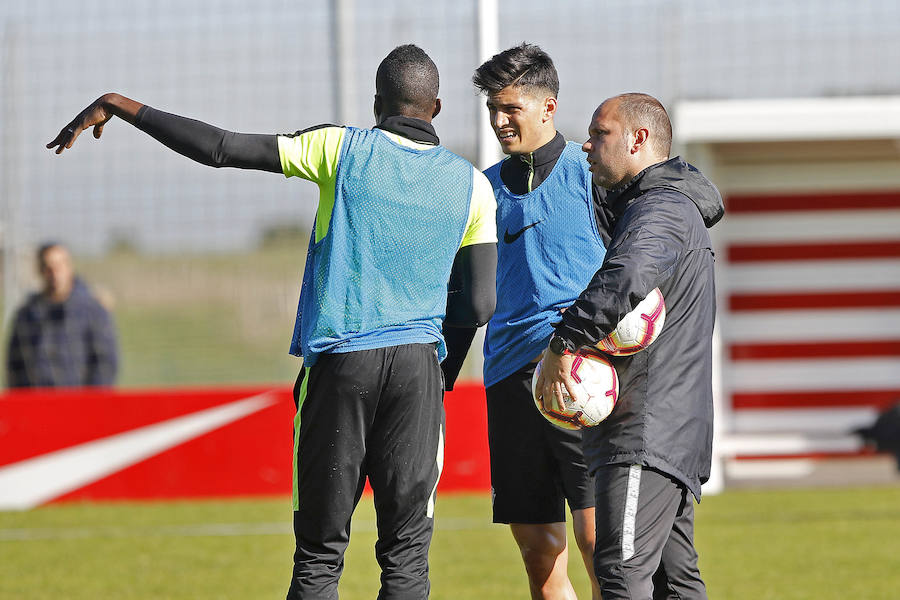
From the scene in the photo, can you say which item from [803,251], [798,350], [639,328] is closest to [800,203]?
[803,251]

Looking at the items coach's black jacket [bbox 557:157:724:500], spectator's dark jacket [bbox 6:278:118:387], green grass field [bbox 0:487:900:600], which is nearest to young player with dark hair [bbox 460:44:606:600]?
coach's black jacket [bbox 557:157:724:500]

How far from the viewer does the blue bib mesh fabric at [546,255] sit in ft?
15.4

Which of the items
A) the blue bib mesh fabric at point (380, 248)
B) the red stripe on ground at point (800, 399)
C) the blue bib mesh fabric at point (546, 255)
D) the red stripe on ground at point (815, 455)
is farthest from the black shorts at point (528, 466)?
the red stripe on ground at point (800, 399)

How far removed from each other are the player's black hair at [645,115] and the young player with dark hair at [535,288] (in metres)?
0.67

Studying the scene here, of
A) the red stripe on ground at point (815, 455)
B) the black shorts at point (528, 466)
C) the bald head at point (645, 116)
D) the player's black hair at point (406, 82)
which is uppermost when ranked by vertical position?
the player's black hair at point (406, 82)

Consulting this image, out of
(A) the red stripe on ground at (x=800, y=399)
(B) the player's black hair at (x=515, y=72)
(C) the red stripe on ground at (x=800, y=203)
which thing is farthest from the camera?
(A) the red stripe on ground at (x=800, y=399)

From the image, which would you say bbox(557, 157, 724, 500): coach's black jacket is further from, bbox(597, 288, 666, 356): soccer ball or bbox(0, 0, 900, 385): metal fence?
bbox(0, 0, 900, 385): metal fence

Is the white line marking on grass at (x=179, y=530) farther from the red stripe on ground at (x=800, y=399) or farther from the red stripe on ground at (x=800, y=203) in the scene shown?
the red stripe on ground at (x=800, y=203)

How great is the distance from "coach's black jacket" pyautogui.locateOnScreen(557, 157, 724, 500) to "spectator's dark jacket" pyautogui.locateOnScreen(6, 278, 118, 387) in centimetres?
745

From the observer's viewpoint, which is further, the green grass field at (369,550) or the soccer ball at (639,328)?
the green grass field at (369,550)

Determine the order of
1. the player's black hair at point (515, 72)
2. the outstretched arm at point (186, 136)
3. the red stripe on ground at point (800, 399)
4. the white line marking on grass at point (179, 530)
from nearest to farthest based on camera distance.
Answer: the outstretched arm at point (186, 136)
the player's black hair at point (515, 72)
the white line marking on grass at point (179, 530)
the red stripe on ground at point (800, 399)

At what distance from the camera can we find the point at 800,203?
476 inches

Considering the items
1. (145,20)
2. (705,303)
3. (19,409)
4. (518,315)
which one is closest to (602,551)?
(705,303)

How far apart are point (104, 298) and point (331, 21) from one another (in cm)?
416
